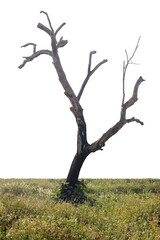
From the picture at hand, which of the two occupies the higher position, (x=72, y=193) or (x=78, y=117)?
(x=78, y=117)

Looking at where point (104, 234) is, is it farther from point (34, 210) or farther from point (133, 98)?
point (133, 98)

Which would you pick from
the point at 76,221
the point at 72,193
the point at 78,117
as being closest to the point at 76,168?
the point at 72,193

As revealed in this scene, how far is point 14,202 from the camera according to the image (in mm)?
8242

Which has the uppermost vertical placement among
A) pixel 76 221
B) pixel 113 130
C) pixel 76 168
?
pixel 113 130

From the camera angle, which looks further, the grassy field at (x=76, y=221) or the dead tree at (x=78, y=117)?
the dead tree at (x=78, y=117)

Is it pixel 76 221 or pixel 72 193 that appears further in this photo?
pixel 72 193

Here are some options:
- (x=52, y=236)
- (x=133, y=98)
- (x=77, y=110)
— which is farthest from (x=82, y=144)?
(x=52, y=236)

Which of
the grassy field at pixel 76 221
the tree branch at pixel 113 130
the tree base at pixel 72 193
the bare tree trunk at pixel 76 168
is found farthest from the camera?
the bare tree trunk at pixel 76 168

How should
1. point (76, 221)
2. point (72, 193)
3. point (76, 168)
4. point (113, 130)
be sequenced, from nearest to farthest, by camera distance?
point (76, 221)
point (72, 193)
point (113, 130)
point (76, 168)

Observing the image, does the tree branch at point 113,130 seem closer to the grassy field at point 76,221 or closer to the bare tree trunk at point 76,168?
the bare tree trunk at point 76,168

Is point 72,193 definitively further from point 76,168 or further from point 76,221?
point 76,221

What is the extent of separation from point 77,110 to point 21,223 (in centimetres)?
634

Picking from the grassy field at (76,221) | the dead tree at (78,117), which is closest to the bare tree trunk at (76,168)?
the dead tree at (78,117)

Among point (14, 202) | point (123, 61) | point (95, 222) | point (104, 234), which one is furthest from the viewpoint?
point (123, 61)
